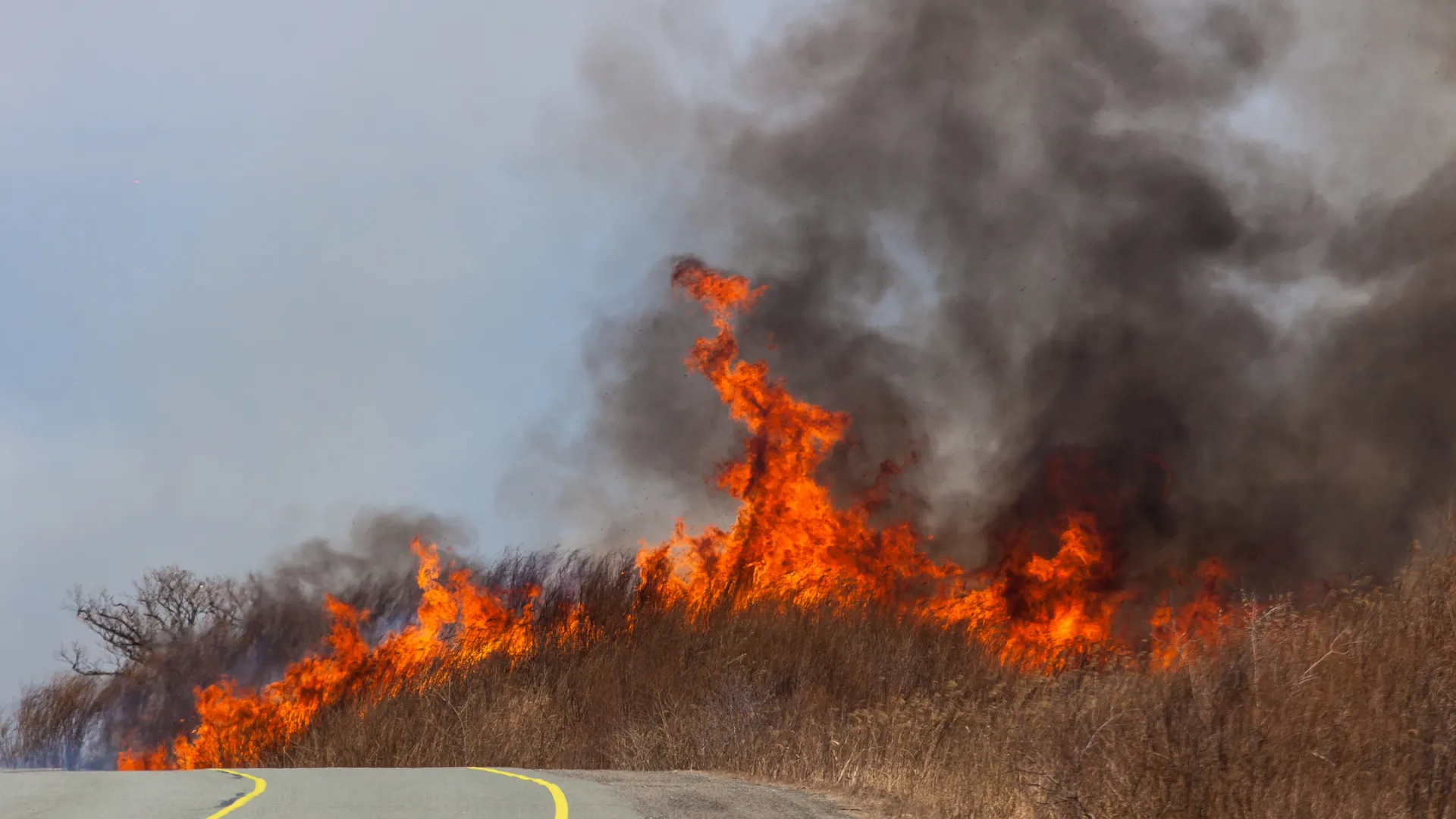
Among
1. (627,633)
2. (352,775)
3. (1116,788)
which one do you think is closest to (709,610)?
(627,633)

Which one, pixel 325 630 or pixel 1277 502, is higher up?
pixel 1277 502

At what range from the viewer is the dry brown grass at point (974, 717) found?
9.80 meters

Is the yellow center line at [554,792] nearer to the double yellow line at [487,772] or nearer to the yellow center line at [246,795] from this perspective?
the double yellow line at [487,772]

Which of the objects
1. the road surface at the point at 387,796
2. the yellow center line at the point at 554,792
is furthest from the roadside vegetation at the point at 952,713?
the yellow center line at the point at 554,792

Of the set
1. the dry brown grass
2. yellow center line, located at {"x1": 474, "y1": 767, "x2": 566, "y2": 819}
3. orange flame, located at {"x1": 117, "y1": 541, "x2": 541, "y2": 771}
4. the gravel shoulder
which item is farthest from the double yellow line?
orange flame, located at {"x1": 117, "y1": 541, "x2": 541, "y2": 771}

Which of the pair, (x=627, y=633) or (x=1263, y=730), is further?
(x=627, y=633)

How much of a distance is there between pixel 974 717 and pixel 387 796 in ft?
25.5

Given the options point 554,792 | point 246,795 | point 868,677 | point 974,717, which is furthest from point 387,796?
point 868,677

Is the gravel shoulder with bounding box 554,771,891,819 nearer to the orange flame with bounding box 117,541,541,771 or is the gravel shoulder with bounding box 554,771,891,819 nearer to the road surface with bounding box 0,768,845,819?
the road surface with bounding box 0,768,845,819

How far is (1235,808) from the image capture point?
936 centimetres

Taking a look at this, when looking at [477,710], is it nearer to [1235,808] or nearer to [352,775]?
[352,775]

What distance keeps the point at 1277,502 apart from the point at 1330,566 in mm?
2031

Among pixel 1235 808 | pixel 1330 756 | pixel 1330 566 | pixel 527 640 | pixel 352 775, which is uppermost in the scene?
pixel 1330 566

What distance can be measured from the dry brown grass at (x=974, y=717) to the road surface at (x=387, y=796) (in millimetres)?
2077
